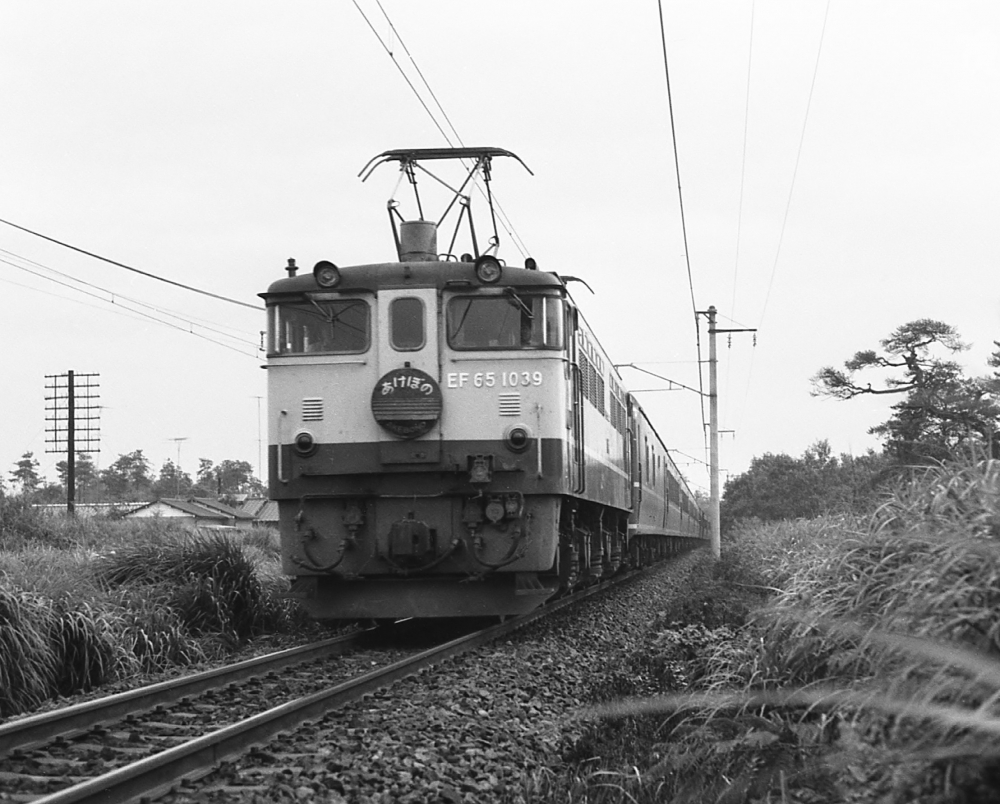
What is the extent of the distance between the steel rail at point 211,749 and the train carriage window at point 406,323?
2.88 m

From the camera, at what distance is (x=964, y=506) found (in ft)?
17.5

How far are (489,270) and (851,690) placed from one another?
6776mm

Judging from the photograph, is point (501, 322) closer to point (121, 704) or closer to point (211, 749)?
point (121, 704)

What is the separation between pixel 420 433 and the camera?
10477 mm

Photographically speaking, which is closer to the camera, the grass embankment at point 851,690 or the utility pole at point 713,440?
the grass embankment at point 851,690

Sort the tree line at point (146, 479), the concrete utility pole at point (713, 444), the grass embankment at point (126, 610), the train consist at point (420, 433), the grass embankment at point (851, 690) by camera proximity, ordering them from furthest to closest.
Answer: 1. the tree line at point (146, 479)
2. the concrete utility pole at point (713, 444)
3. the train consist at point (420, 433)
4. the grass embankment at point (126, 610)
5. the grass embankment at point (851, 690)

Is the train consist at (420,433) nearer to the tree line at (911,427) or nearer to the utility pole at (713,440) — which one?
the tree line at (911,427)

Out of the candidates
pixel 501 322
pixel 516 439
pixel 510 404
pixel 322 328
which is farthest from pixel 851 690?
pixel 322 328

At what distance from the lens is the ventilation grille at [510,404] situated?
10.6 m

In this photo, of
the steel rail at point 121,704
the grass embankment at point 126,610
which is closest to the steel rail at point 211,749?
the steel rail at point 121,704

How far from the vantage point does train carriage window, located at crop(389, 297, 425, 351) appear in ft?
35.3

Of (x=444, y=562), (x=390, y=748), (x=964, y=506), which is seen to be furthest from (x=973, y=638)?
(x=444, y=562)

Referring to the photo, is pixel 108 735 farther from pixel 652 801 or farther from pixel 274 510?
pixel 274 510

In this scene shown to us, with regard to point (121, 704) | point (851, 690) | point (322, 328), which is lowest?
point (121, 704)
